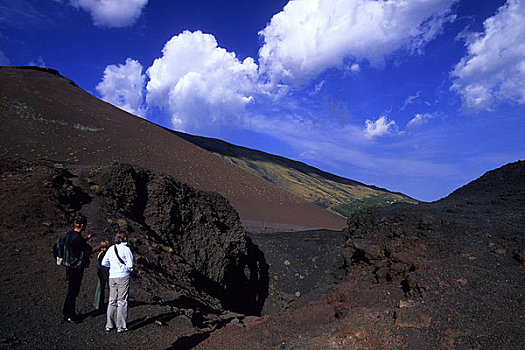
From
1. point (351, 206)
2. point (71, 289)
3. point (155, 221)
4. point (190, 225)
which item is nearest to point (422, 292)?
point (71, 289)

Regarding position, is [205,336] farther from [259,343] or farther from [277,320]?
[277,320]

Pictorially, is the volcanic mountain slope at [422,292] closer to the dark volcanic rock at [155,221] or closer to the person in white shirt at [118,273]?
the person in white shirt at [118,273]

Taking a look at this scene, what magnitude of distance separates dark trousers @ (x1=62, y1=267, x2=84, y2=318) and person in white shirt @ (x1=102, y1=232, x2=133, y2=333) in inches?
20.9

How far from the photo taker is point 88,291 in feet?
18.9

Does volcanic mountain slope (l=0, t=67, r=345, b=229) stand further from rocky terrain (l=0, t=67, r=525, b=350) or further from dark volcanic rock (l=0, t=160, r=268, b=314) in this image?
rocky terrain (l=0, t=67, r=525, b=350)

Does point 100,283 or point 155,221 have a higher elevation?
point 155,221

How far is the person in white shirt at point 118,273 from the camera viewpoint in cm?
464

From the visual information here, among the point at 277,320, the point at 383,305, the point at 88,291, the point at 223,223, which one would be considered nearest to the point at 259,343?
the point at 277,320

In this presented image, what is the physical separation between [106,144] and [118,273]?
29.5 m

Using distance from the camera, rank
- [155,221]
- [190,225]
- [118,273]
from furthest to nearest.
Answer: [190,225] → [155,221] → [118,273]

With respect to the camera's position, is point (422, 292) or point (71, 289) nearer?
point (71, 289)

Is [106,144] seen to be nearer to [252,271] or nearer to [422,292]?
[252,271]

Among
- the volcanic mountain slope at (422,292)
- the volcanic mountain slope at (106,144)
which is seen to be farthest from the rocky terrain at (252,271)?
the volcanic mountain slope at (106,144)

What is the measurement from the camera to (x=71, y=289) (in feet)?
15.6
